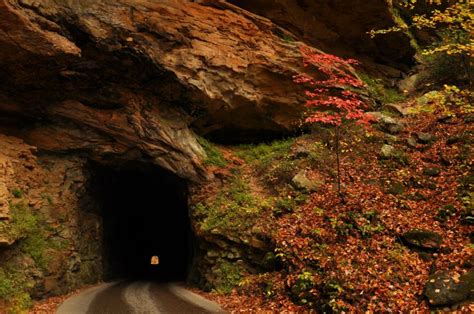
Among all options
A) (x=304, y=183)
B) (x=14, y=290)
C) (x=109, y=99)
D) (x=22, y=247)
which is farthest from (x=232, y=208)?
(x=14, y=290)

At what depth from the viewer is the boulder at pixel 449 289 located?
752 cm

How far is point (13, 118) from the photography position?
50.3ft

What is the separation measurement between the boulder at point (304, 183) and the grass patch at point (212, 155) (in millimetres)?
4706

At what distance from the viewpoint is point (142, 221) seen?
1341 inches

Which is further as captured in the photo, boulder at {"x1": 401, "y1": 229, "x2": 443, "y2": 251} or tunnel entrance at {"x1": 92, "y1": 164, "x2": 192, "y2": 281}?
tunnel entrance at {"x1": 92, "y1": 164, "x2": 192, "y2": 281}

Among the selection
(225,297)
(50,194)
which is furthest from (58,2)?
(225,297)

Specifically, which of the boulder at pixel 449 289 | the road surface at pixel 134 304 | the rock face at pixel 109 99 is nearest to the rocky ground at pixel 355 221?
the boulder at pixel 449 289

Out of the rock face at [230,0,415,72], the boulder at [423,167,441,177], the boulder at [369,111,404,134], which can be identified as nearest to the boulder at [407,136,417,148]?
the boulder at [369,111,404,134]

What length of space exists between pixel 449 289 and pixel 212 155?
12.9m

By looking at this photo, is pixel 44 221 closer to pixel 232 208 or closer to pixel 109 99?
pixel 109 99

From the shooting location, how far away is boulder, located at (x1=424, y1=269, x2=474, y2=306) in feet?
24.7

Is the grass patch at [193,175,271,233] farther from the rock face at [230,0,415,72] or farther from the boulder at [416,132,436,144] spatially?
the rock face at [230,0,415,72]

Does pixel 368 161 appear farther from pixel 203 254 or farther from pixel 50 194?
pixel 50 194

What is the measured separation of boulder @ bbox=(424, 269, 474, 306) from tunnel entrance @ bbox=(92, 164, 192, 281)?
12603 millimetres
